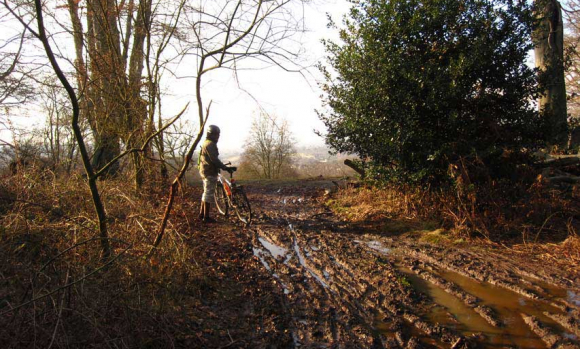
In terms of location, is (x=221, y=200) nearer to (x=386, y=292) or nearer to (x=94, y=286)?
(x=386, y=292)

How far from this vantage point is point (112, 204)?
202 inches

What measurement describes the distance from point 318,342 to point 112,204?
11.9 feet

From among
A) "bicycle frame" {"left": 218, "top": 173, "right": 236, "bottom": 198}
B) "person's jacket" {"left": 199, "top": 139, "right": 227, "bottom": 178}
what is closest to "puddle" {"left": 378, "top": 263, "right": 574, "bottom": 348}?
"bicycle frame" {"left": 218, "top": 173, "right": 236, "bottom": 198}

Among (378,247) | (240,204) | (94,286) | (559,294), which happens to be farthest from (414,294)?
(240,204)

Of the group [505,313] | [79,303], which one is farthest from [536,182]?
[79,303]

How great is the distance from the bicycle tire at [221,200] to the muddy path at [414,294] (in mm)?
2453

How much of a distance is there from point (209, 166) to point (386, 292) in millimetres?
5286

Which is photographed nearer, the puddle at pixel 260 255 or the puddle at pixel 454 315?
the puddle at pixel 454 315

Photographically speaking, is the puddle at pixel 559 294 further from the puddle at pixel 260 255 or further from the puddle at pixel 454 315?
the puddle at pixel 260 255

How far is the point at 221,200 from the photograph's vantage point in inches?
361

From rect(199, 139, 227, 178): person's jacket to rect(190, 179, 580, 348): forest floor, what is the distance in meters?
1.85

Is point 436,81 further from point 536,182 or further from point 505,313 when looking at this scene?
point 505,313

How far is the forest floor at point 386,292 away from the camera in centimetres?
330

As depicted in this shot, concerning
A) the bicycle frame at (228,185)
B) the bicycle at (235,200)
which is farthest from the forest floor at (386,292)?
the bicycle frame at (228,185)
